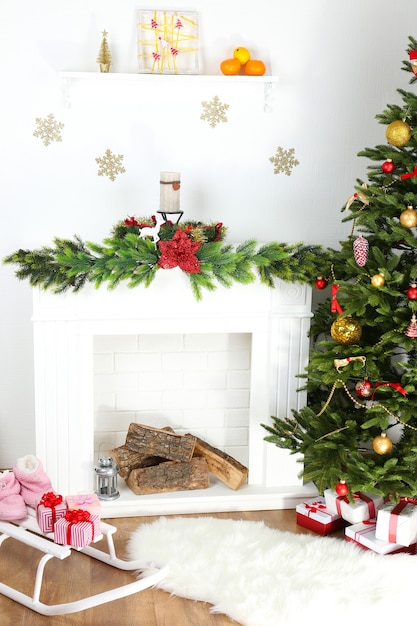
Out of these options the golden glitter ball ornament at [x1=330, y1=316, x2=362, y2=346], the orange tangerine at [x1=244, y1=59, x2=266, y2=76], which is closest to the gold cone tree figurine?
the orange tangerine at [x1=244, y1=59, x2=266, y2=76]

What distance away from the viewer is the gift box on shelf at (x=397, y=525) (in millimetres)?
2801

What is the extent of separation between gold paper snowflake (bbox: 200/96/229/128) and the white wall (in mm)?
23

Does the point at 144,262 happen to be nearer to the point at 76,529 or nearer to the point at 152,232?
the point at 152,232

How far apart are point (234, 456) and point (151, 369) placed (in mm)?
522

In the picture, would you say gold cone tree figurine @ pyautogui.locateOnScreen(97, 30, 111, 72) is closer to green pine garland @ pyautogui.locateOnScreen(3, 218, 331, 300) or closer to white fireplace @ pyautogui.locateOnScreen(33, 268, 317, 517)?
green pine garland @ pyautogui.locateOnScreen(3, 218, 331, 300)

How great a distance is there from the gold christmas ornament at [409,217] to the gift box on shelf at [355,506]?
0.99 meters

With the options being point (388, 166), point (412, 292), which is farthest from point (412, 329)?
point (388, 166)

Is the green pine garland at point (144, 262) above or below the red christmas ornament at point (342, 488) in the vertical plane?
above

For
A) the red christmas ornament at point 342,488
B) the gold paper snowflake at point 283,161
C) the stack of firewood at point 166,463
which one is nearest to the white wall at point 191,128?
the gold paper snowflake at point 283,161

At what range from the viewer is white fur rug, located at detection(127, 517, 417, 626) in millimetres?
2457

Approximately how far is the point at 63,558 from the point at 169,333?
962mm

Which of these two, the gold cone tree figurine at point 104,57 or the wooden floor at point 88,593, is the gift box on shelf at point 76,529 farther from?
the gold cone tree figurine at point 104,57

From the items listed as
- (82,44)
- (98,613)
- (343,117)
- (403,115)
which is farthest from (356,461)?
(82,44)

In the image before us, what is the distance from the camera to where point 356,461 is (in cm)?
278
